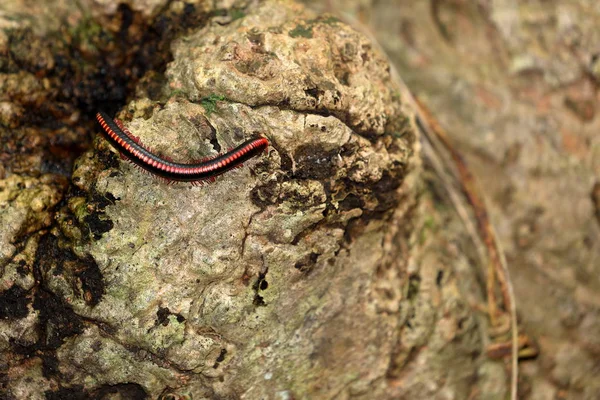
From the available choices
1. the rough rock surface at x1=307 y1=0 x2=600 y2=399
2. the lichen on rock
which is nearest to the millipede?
the lichen on rock

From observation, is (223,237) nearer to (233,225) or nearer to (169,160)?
(233,225)

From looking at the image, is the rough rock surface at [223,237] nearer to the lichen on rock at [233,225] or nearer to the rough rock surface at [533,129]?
the lichen on rock at [233,225]

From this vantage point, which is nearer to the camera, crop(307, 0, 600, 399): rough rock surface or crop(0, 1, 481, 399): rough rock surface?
crop(0, 1, 481, 399): rough rock surface

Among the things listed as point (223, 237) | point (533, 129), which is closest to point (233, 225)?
point (223, 237)

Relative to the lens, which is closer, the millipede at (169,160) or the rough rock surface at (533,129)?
the millipede at (169,160)

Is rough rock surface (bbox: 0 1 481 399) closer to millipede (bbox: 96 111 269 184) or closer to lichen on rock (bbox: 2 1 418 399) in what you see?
lichen on rock (bbox: 2 1 418 399)

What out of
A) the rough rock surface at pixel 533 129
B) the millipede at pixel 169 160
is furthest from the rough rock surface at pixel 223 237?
the rough rock surface at pixel 533 129

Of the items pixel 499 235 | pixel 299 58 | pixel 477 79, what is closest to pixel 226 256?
pixel 299 58

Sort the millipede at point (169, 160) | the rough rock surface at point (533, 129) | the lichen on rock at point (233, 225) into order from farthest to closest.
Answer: the rough rock surface at point (533, 129)
the lichen on rock at point (233, 225)
the millipede at point (169, 160)
